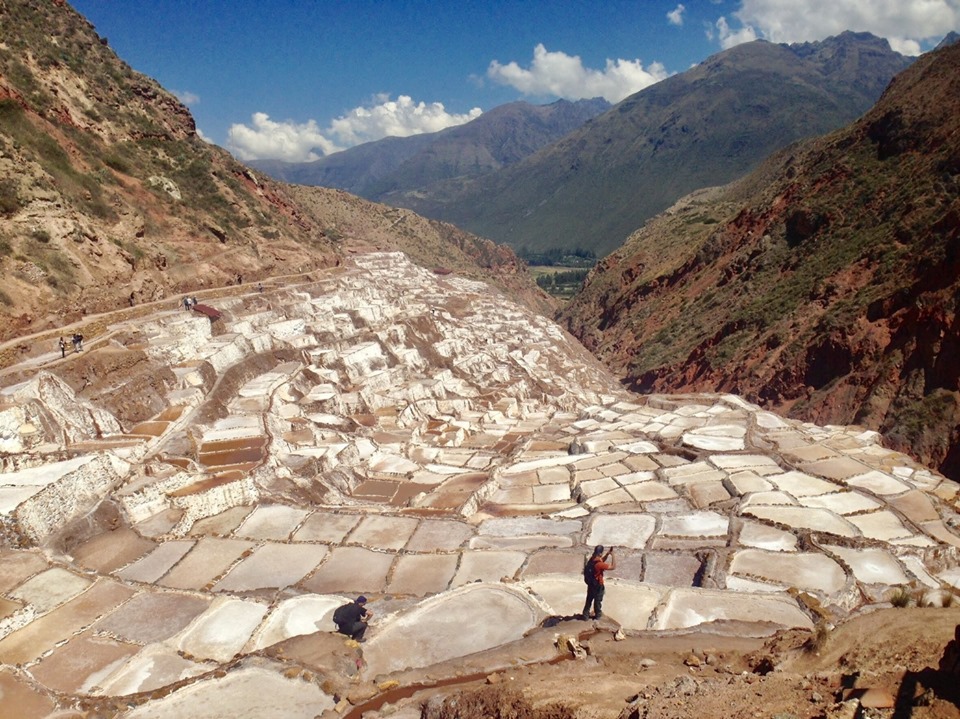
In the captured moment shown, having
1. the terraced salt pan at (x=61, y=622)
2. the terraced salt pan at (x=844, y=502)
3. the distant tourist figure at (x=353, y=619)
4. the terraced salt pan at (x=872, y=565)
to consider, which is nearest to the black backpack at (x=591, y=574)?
the distant tourist figure at (x=353, y=619)

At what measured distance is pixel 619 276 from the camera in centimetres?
5659

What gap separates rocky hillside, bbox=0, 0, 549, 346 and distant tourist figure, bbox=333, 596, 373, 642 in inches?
568

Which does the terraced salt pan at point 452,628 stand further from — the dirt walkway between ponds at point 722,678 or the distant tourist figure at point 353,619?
the dirt walkway between ponds at point 722,678

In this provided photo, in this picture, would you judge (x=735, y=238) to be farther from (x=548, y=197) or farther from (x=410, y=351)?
(x=548, y=197)

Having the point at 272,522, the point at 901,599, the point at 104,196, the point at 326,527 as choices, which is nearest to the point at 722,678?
the point at 901,599

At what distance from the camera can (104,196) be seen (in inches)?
1015

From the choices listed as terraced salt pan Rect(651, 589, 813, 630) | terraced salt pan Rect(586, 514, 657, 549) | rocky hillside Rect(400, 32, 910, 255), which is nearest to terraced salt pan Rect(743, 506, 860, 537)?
terraced salt pan Rect(586, 514, 657, 549)

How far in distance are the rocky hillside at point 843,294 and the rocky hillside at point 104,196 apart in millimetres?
24047

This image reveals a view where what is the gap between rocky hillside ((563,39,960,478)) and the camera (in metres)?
21.6

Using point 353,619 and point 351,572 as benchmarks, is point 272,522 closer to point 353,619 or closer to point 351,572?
point 351,572

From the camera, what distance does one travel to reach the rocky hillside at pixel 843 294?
2159 cm

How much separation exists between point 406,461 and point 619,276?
4489 centimetres

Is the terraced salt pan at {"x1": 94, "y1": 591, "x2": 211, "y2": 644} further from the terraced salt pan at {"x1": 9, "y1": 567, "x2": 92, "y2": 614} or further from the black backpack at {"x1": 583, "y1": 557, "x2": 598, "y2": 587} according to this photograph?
the black backpack at {"x1": 583, "y1": 557, "x2": 598, "y2": 587}

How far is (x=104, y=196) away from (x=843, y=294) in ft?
113
